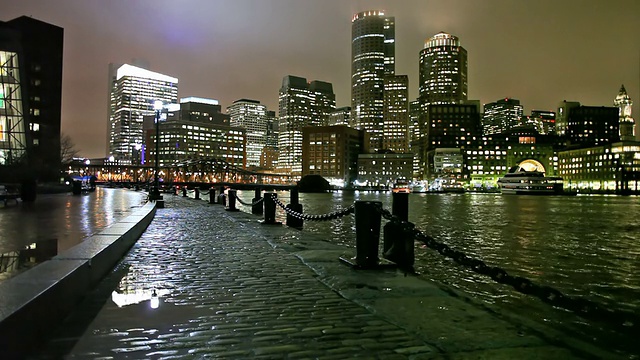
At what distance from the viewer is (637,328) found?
561 cm

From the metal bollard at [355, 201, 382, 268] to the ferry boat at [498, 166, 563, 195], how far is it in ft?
514

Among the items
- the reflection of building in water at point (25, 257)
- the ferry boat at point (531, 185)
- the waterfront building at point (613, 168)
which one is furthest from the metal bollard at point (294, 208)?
the waterfront building at point (613, 168)

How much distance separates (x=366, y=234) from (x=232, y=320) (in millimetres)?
3565

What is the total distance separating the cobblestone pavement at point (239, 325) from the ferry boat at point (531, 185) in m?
158

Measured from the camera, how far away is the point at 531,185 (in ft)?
490

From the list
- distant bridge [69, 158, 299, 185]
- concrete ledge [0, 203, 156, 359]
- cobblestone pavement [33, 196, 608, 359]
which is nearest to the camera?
concrete ledge [0, 203, 156, 359]

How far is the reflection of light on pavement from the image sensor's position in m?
5.44

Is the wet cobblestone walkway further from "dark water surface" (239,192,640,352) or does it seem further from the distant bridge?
the distant bridge

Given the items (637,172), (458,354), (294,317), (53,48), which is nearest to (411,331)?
(458,354)

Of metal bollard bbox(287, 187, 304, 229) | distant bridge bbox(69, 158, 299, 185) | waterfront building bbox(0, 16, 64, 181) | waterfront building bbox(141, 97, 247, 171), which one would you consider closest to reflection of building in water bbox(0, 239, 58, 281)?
metal bollard bbox(287, 187, 304, 229)

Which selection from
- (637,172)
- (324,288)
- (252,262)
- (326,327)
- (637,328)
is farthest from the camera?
(637,172)

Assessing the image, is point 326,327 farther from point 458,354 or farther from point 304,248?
point 304,248

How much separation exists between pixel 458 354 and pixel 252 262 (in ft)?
17.4

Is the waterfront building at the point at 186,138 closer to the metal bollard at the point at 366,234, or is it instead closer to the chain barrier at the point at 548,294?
the metal bollard at the point at 366,234
